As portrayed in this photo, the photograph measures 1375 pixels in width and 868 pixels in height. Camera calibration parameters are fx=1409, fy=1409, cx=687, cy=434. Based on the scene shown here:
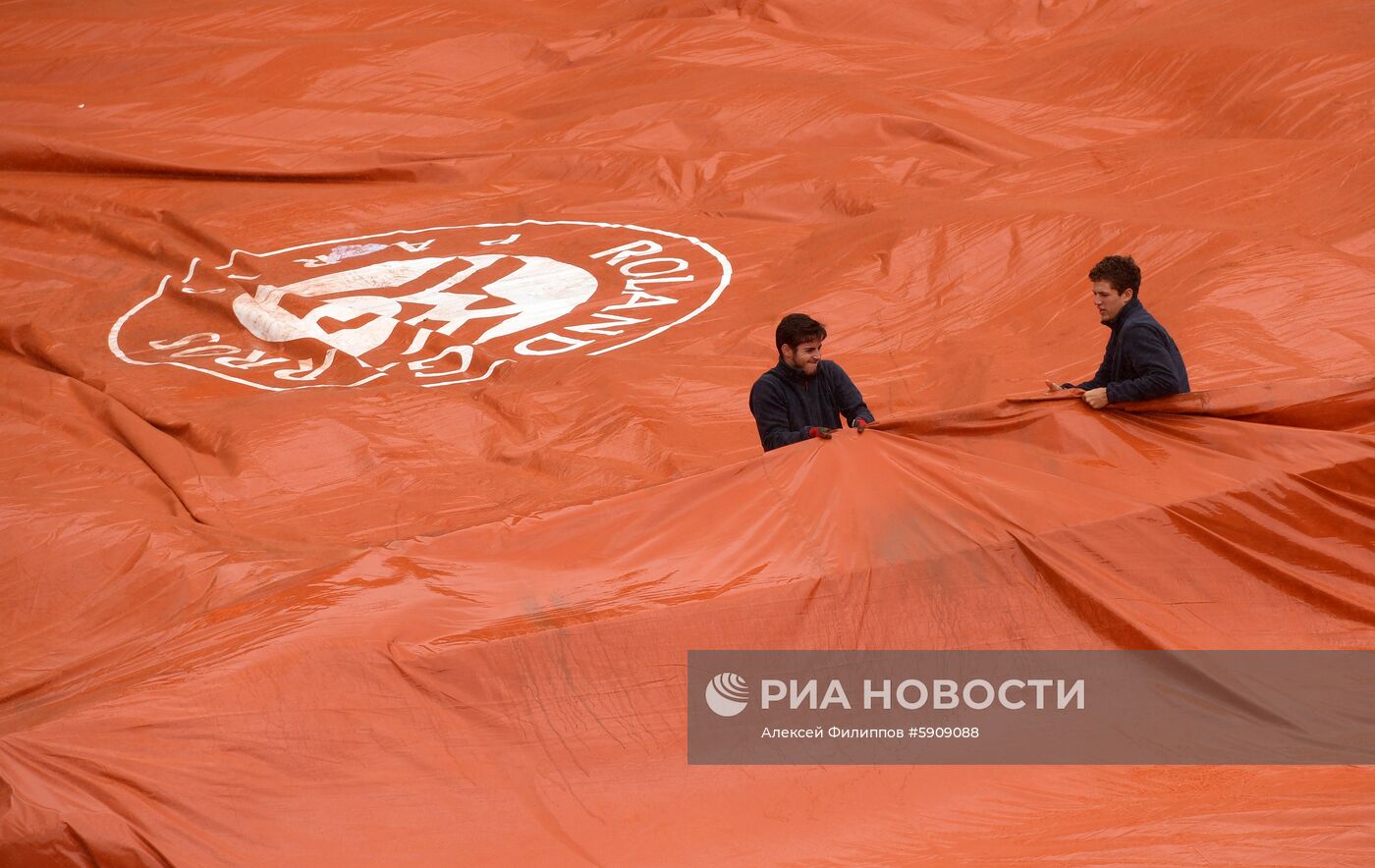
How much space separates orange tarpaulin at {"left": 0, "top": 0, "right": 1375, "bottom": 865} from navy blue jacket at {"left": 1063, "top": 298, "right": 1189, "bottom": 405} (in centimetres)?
5

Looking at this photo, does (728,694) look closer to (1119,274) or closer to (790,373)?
(790,373)

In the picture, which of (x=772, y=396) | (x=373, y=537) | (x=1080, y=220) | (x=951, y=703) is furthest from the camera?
(x=1080, y=220)

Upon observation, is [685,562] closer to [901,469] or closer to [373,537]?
[901,469]

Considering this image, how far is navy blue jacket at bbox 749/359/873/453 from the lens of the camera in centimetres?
360

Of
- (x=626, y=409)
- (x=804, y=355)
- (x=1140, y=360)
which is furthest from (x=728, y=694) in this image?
(x=626, y=409)

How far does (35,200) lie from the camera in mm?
6344

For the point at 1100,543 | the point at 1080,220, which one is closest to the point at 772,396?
the point at 1100,543

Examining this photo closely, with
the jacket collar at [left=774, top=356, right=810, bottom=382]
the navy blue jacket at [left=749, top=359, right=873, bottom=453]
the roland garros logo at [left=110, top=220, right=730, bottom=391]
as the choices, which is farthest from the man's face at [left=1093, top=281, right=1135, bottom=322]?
the roland garros logo at [left=110, top=220, right=730, bottom=391]

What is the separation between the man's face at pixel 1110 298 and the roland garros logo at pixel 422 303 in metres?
2.05

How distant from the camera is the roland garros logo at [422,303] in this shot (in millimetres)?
5070

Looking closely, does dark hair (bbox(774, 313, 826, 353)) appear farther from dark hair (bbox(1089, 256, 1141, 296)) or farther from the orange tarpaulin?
dark hair (bbox(1089, 256, 1141, 296))

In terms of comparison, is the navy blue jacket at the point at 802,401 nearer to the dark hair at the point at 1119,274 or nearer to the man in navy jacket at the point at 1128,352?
the man in navy jacket at the point at 1128,352

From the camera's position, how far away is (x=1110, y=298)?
333 cm

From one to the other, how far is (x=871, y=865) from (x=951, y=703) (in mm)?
437
